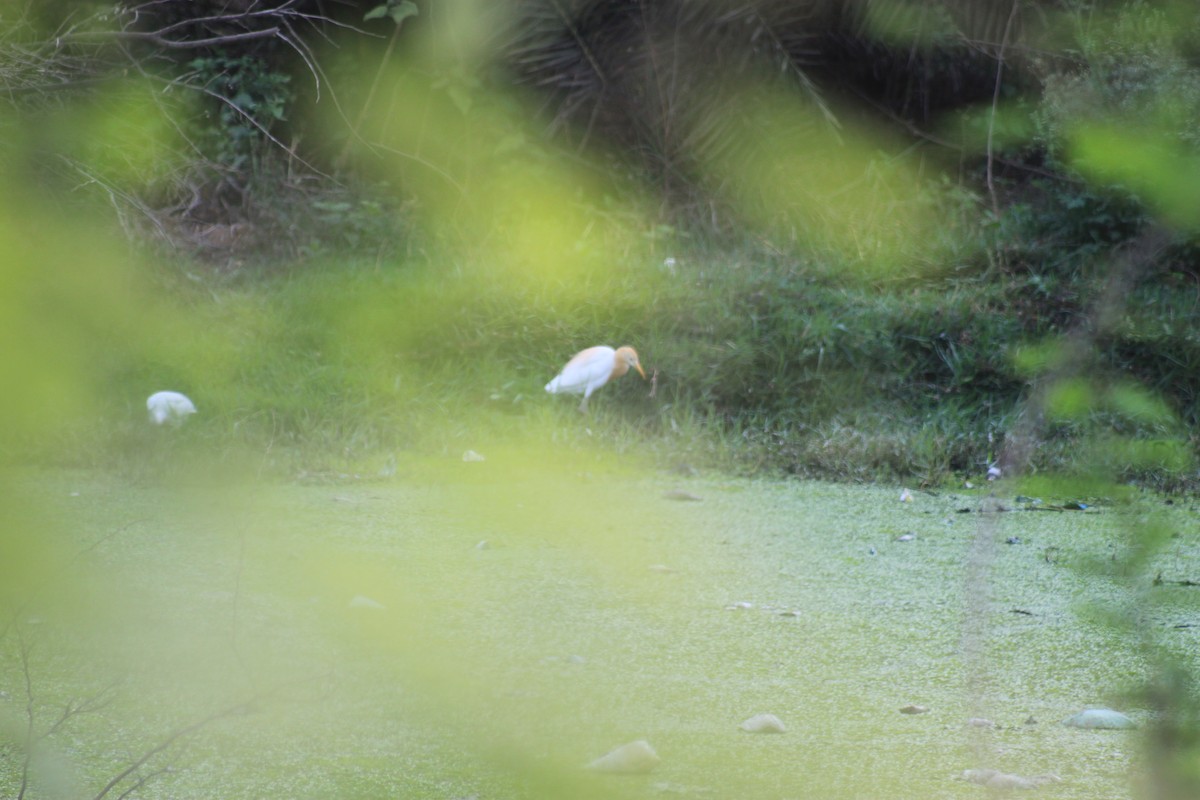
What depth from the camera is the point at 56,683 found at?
129 centimetres

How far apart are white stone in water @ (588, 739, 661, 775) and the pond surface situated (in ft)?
0.04

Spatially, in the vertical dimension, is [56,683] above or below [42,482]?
above

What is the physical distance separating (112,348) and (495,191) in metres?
3.46

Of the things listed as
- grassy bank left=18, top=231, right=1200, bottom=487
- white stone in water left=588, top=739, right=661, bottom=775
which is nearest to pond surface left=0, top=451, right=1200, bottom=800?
white stone in water left=588, top=739, right=661, bottom=775

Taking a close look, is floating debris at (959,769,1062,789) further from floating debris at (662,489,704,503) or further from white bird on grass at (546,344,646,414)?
white bird on grass at (546,344,646,414)

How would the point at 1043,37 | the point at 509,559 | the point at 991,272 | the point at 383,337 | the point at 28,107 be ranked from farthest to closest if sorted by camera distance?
the point at 1043,37 < the point at 991,272 < the point at 383,337 < the point at 509,559 < the point at 28,107

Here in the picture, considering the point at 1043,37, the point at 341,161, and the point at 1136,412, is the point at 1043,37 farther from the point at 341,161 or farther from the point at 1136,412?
the point at 1136,412

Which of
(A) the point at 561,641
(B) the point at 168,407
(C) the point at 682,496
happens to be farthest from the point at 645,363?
(A) the point at 561,641

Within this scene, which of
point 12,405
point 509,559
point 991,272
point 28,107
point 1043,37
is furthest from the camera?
point 1043,37

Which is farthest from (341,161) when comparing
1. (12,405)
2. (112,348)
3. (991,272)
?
(12,405)

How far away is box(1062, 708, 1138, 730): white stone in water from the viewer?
4.08ft

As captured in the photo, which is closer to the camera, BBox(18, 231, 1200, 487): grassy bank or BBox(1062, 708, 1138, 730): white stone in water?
BBox(1062, 708, 1138, 730): white stone in water

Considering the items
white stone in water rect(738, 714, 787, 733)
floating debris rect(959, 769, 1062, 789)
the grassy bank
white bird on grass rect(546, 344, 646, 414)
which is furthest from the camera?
white bird on grass rect(546, 344, 646, 414)

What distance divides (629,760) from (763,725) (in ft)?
0.61
